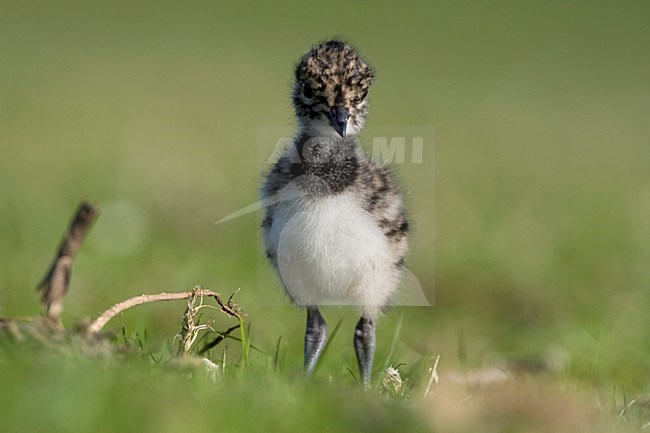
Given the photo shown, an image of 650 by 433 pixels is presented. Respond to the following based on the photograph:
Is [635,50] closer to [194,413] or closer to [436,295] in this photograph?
[436,295]

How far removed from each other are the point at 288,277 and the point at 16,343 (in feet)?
4.36

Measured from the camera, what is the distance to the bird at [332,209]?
12.5 feet

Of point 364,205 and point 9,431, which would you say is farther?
point 364,205

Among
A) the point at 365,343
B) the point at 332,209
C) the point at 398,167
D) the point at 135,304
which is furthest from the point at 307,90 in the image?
the point at 135,304

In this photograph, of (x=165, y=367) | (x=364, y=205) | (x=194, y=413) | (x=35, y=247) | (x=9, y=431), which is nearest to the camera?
(x=9, y=431)

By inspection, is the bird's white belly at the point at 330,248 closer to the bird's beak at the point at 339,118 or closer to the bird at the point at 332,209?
the bird at the point at 332,209

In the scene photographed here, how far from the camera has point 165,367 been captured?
10.0ft

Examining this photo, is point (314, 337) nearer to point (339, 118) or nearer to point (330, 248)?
point (330, 248)

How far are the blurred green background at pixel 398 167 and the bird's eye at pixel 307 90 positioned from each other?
1.00 feet

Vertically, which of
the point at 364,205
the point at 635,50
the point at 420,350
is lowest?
the point at 420,350

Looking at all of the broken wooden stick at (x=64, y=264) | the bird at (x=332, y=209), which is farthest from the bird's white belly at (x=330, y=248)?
the broken wooden stick at (x=64, y=264)

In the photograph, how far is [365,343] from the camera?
4109 mm

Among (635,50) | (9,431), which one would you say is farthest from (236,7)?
(9,431)

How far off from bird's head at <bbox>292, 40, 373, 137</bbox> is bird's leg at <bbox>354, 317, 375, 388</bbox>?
745 millimetres
